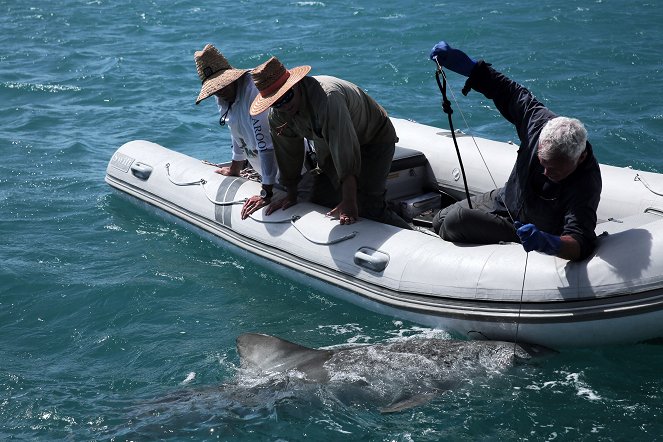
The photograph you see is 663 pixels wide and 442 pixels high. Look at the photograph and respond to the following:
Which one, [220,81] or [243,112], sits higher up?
[220,81]

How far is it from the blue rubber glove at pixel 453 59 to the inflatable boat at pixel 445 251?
121 cm

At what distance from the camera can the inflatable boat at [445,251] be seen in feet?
17.7

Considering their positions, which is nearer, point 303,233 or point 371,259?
point 371,259

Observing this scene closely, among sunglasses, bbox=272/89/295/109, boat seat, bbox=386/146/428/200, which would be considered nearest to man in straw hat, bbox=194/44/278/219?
sunglasses, bbox=272/89/295/109

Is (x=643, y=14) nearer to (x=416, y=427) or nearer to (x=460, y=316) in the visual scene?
(x=460, y=316)

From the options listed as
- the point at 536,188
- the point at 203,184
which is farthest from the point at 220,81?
the point at 536,188

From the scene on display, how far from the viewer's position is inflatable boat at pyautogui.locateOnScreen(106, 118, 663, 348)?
17.7 feet

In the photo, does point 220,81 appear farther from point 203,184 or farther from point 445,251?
point 445,251

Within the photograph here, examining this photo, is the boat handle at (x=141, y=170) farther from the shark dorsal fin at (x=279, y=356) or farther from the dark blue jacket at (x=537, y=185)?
the dark blue jacket at (x=537, y=185)

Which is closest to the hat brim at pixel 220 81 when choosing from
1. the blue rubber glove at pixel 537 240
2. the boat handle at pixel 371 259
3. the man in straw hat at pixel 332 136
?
the man in straw hat at pixel 332 136

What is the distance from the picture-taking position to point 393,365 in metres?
5.53

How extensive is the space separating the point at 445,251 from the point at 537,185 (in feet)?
2.84

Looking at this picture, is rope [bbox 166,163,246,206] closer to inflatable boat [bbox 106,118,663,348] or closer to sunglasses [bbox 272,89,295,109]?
inflatable boat [bbox 106,118,663,348]

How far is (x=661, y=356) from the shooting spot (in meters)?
5.73
